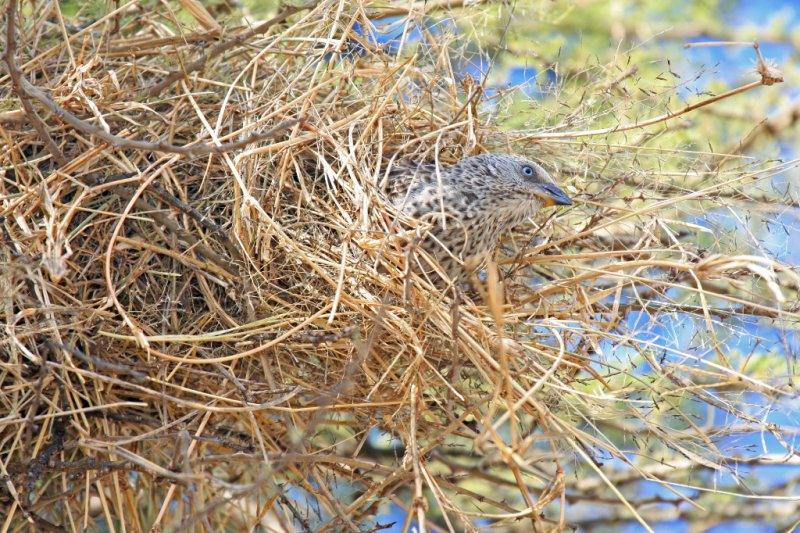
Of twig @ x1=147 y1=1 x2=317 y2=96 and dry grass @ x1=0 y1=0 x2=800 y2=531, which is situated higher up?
twig @ x1=147 y1=1 x2=317 y2=96

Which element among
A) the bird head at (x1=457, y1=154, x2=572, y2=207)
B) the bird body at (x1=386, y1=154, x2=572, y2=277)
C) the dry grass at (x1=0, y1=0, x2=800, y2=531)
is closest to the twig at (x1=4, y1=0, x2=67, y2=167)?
the dry grass at (x1=0, y1=0, x2=800, y2=531)

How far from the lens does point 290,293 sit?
6.52 feet

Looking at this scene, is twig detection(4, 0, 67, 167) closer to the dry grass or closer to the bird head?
the dry grass

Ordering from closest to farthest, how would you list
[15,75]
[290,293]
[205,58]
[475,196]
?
[15,75], [290,293], [205,58], [475,196]

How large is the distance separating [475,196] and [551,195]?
18 centimetres

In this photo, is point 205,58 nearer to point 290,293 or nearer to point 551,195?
point 290,293

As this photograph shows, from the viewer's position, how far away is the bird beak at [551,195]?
227cm

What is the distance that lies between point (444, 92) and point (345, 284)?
0.72 m

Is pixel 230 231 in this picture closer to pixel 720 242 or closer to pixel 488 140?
pixel 488 140

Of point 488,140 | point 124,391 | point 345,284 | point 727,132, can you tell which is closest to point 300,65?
point 488,140

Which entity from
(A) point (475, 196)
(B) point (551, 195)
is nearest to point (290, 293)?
(A) point (475, 196)

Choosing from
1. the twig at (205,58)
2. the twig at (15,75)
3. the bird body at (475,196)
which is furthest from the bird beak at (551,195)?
the twig at (15,75)

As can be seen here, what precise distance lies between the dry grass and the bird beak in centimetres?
7

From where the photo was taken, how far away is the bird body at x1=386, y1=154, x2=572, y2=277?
88.4 inches
